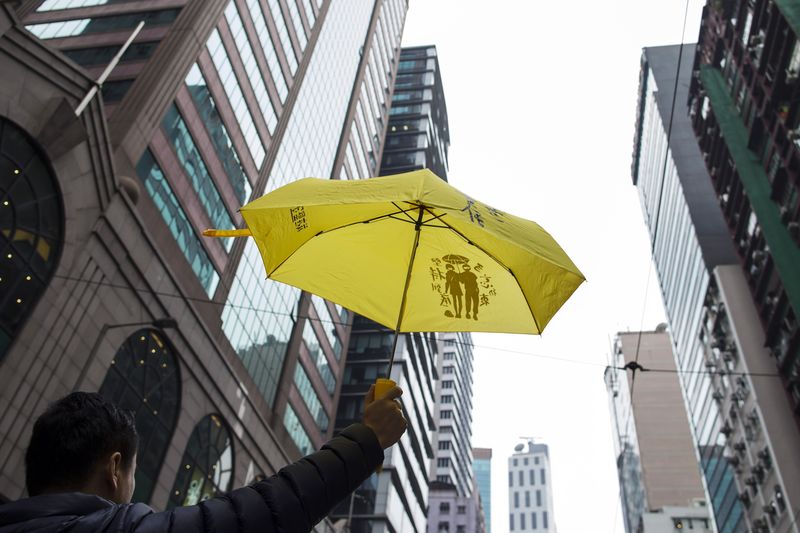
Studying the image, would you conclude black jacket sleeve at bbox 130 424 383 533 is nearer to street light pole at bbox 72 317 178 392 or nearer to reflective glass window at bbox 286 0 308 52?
street light pole at bbox 72 317 178 392

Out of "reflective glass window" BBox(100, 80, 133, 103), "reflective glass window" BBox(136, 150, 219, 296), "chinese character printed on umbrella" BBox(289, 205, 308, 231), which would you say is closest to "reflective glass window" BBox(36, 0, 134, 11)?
"reflective glass window" BBox(100, 80, 133, 103)

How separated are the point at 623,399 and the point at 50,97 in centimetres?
11168

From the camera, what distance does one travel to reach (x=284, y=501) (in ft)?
6.02

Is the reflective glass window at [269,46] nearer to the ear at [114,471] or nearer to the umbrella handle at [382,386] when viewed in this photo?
the umbrella handle at [382,386]

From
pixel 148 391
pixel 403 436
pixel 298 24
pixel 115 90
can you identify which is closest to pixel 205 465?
pixel 148 391

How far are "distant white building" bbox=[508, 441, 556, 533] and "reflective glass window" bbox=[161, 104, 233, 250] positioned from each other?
163m

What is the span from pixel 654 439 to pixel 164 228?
301ft

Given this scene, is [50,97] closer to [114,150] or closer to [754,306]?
[114,150]

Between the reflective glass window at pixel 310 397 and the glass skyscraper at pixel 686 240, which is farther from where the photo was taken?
the glass skyscraper at pixel 686 240

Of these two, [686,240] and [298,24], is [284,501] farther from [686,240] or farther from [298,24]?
[686,240]

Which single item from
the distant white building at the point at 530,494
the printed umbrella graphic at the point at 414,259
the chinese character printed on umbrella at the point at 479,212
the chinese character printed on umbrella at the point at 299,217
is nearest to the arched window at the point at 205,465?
the printed umbrella graphic at the point at 414,259

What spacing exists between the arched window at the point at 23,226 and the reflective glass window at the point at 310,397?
73.3ft

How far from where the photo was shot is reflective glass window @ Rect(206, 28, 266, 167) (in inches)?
1131

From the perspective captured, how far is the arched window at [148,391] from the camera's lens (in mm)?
19156
